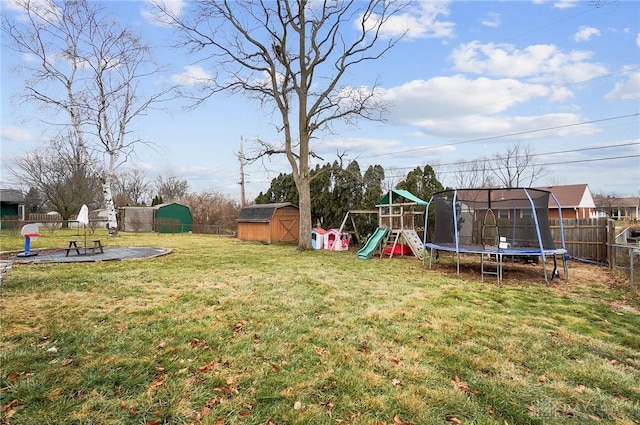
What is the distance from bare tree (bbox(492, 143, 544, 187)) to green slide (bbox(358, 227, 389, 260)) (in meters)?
25.5

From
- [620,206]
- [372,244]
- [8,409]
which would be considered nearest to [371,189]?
[372,244]

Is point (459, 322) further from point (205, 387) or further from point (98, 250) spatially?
point (98, 250)

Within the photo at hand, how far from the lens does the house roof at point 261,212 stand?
54.1 ft

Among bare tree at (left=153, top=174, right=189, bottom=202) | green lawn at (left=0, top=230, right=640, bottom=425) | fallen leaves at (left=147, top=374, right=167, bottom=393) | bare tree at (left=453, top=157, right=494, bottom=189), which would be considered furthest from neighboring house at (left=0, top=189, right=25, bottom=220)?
bare tree at (left=453, top=157, right=494, bottom=189)

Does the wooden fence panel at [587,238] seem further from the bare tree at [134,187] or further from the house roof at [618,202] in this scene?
the house roof at [618,202]

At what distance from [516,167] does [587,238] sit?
25504 mm

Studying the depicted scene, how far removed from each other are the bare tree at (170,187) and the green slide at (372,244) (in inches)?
1472

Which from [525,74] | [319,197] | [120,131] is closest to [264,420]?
[319,197]

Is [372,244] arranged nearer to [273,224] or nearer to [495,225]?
[495,225]

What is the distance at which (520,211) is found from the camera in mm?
10922

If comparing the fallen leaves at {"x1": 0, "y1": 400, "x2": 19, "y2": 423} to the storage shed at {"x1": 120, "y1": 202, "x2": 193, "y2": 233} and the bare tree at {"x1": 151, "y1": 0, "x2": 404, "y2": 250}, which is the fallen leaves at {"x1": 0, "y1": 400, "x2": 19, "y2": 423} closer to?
the bare tree at {"x1": 151, "y1": 0, "x2": 404, "y2": 250}

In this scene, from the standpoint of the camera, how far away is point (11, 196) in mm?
27531

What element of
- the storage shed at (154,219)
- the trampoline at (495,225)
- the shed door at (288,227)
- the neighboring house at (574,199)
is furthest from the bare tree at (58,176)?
the neighboring house at (574,199)

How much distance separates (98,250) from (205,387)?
10815mm
